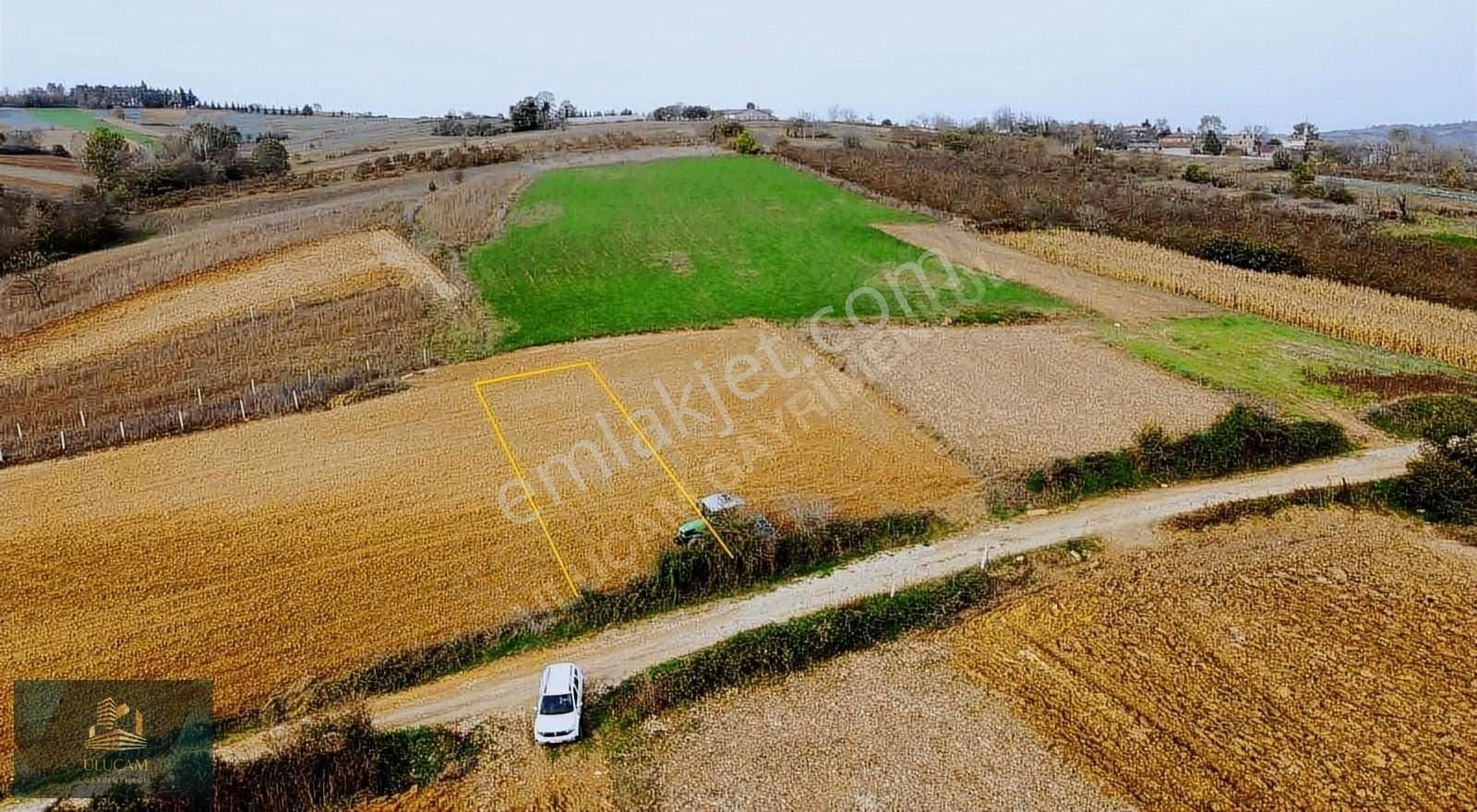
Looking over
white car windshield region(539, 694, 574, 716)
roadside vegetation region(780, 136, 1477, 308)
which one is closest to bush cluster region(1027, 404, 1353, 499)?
white car windshield region(539, 694, 574, 716)

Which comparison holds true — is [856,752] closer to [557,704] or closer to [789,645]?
[789,645]

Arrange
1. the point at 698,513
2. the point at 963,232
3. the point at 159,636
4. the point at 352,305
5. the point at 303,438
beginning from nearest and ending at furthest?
the point at 159,636 → the point at 698,513 → the point at 303,438 → the point at 352,305 → the point at 963,232

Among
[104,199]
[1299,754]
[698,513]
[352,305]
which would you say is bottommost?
[1299,754]

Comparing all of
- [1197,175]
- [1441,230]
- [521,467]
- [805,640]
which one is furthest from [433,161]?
[1441,230]

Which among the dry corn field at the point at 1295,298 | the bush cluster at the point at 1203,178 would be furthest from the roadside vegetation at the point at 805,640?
the bush cluster at the point at 1203,178

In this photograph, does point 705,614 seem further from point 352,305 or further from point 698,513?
point 352,305

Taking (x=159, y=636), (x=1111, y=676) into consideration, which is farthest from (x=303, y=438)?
(x=1111, y=676)
